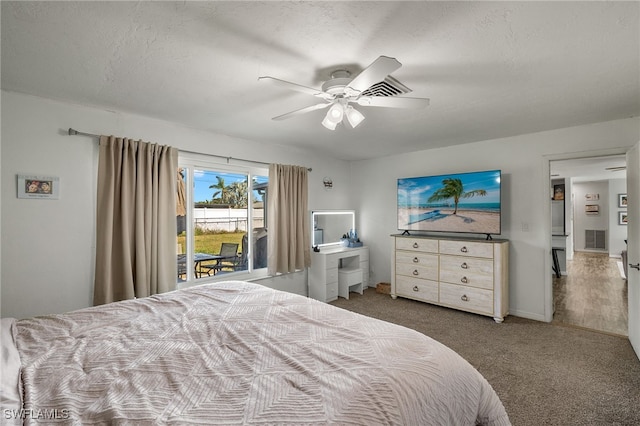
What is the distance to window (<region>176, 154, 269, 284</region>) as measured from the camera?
348 cm

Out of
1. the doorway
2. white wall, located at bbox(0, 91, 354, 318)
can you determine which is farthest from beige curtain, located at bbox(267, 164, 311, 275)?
the doorway

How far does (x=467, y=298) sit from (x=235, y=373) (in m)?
3.58

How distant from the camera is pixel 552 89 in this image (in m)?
2.38

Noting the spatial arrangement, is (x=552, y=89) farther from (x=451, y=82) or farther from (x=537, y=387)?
(x=537, y=387)

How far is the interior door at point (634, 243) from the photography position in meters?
2.70

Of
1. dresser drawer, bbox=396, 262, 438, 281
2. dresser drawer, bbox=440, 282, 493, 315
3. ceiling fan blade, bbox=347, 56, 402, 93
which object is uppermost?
ceiling fan blade, bbox=347, 56, 402, 93

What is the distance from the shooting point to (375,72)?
5.24 feet

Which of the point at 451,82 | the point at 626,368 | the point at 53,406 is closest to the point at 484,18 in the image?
the point at 451,82

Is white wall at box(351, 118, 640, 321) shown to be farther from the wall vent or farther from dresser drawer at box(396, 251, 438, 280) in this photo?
the wall vent

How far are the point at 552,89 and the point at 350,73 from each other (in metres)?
1.72

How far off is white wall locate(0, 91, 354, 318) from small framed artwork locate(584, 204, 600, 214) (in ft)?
38.1

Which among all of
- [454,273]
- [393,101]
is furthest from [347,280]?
[393,101]

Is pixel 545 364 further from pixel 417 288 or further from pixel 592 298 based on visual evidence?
pixel 592 298

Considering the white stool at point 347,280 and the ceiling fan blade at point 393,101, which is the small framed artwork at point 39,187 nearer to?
the ceiling fan blade at point 393,101
